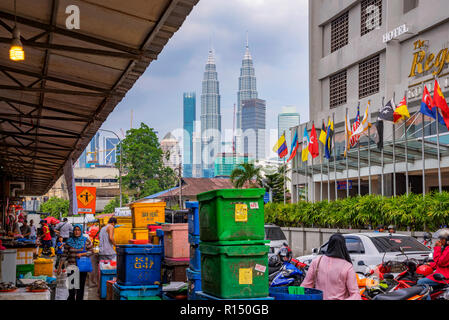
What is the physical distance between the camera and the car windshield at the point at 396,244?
606 inches

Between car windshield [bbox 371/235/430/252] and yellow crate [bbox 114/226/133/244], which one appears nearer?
car windshield [bbox 371/235/430/252]

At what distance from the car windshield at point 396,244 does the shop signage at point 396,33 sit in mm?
23798

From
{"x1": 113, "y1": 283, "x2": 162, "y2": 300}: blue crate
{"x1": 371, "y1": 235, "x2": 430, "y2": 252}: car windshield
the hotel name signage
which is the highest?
the hotel name signage

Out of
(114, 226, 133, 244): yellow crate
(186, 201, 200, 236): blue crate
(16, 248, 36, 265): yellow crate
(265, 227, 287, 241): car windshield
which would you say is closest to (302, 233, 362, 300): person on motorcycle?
(186, 201, 200, 236): blue crate

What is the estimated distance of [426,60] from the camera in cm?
3484

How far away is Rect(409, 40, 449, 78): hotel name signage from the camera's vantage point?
3300 cm

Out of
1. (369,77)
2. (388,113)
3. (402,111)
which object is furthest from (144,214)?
(369,77)

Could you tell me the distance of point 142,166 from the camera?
9125 centimetres

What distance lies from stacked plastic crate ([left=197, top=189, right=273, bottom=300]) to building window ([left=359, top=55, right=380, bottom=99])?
34.3 meters

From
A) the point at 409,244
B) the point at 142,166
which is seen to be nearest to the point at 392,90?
the point at 409,244

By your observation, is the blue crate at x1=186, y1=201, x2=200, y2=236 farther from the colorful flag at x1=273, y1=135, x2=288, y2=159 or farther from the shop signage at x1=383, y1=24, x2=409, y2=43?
the colorful flag at x1=273, y1=135, x2=288, y2=159

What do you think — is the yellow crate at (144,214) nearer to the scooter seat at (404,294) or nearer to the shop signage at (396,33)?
the scooter seat at (404,294)

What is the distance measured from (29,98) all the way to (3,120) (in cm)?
238

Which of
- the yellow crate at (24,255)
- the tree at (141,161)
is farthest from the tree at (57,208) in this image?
the yellow crate at (24,255)
